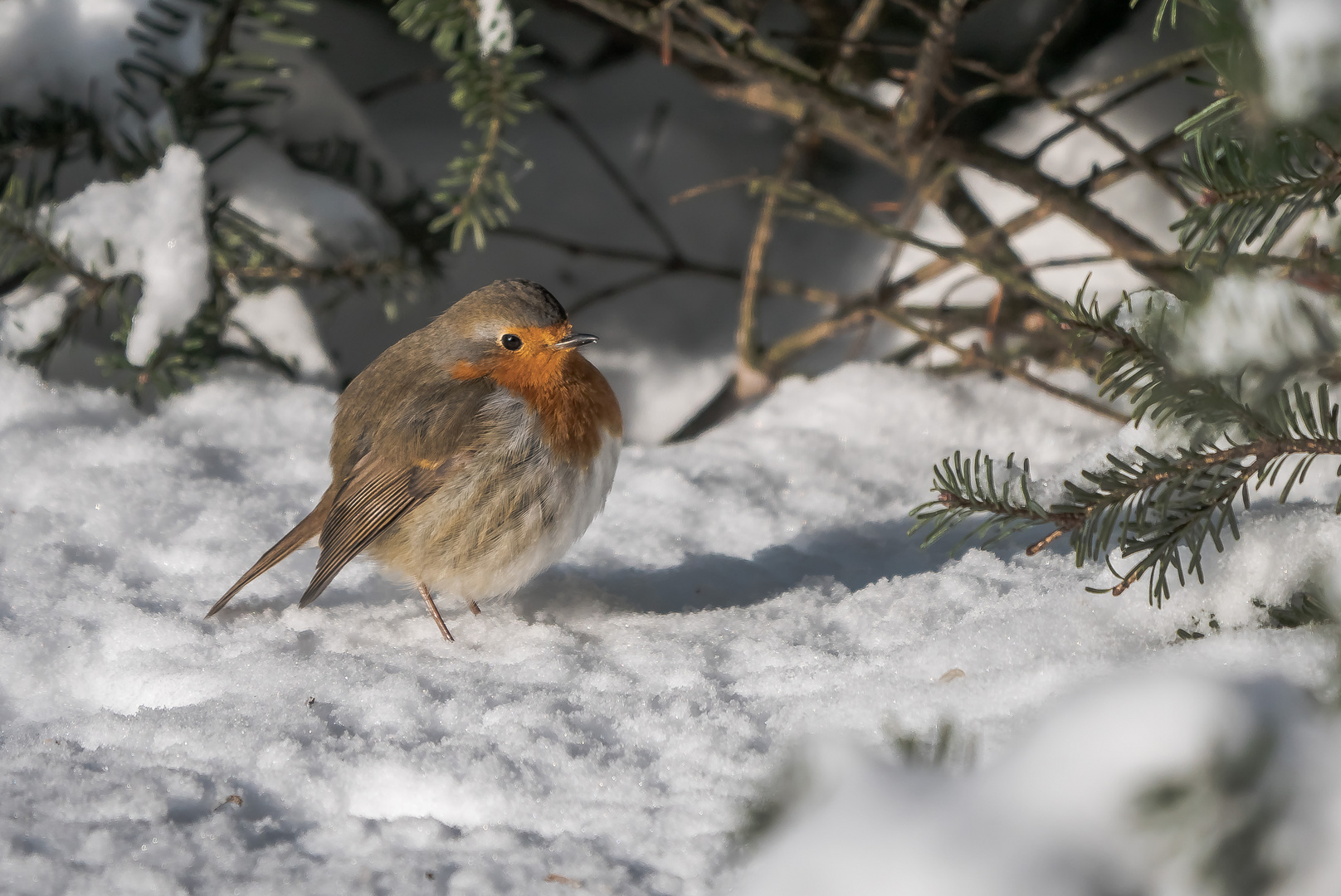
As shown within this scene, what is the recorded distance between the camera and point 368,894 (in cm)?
148

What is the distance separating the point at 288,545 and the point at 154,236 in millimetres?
1264

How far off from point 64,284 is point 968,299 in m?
3.57

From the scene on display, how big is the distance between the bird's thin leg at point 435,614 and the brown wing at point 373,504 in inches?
7.2

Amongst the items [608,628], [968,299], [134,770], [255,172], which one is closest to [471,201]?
[255,172]

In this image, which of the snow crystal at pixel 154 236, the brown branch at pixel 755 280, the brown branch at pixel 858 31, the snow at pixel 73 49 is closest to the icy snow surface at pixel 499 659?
the snow crystal at pixel 154 236

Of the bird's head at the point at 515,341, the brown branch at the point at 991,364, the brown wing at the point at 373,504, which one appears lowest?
the brown wing at the point at 373,504

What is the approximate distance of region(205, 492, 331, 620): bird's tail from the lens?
2514 millimetres

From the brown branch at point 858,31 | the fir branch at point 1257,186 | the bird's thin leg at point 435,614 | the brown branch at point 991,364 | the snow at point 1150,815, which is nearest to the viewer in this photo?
the snow at point 1150,815

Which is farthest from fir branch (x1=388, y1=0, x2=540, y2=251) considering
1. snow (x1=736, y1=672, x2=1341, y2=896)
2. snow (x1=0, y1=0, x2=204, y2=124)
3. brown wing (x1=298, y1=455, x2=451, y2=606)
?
→ snow (x1=736, y1=672, x2=1341, y2=896)

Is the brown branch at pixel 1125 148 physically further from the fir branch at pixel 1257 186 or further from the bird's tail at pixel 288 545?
the bird's tail at pixel 288 545

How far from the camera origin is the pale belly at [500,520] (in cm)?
252

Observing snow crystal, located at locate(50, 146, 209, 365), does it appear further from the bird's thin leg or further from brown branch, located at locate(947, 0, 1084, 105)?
brown branch, located at locate(947, 0, 1084, 105)

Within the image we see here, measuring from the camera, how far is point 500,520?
99.4 inches

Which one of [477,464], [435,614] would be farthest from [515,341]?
[435,614]
